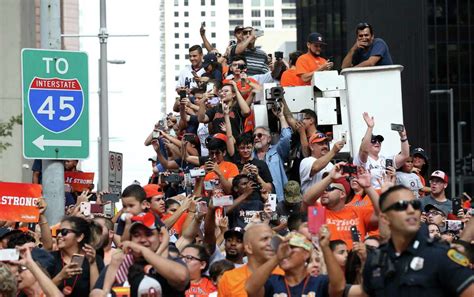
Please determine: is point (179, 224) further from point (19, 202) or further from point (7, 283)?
point (7, 283)

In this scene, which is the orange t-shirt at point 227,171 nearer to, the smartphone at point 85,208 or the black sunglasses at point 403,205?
the smartphone at point 85,208

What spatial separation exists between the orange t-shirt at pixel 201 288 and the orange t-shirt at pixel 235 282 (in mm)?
1370

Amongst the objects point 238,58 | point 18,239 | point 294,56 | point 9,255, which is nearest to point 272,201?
point 18,239

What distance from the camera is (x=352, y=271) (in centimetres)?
1094

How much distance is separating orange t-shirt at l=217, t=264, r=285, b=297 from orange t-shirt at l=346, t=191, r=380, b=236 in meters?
1.67

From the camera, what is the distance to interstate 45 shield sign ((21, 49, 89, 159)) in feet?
48.8

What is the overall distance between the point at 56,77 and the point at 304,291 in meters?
5.35

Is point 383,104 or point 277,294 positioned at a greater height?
point 383,104

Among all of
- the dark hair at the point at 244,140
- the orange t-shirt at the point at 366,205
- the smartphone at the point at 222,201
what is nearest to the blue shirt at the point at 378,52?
the dark hair at the point at 244,140

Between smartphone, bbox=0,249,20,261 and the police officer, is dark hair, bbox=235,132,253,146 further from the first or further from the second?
the police officer

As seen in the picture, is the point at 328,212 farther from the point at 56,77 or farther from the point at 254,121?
the point at 254,121

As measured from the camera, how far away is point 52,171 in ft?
50.2

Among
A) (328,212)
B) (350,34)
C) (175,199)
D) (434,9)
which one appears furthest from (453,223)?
(350,34)

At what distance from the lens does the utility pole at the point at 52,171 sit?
15148 millimetres
